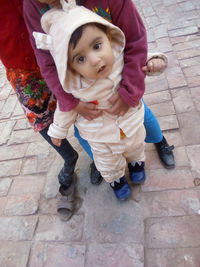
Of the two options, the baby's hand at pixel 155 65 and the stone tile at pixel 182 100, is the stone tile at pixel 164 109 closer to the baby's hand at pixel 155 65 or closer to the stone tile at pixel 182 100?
the stone tile at pixel 182 100

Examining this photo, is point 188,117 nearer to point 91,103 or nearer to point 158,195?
point 158,195

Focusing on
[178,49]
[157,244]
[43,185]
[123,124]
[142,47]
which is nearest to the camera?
[142,47]

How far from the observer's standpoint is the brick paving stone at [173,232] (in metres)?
1.52

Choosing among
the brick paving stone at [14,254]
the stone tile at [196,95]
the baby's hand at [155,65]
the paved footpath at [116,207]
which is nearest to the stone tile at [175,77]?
the paved footpath at [116,207]

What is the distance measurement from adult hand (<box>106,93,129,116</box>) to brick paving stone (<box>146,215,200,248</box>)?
771mm

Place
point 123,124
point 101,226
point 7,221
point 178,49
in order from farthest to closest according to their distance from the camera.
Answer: point 178,49
point 7,221
point 101,226
point 123,124

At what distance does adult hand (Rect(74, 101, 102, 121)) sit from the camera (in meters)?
1.30

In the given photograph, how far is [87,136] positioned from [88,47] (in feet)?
1.82

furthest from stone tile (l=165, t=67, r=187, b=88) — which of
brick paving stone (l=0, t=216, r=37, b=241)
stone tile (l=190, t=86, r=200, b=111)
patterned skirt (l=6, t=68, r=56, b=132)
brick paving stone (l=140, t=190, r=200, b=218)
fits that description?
brick paving stone (l=0, t=216, r=37, b=241)

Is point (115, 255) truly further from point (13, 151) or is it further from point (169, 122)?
point (13, 151)

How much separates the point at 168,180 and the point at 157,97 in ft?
3.14

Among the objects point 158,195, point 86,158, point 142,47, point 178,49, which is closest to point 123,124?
point 142,47

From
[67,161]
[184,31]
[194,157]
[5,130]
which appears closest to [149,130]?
[194,157]

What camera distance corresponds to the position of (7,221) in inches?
79.2
